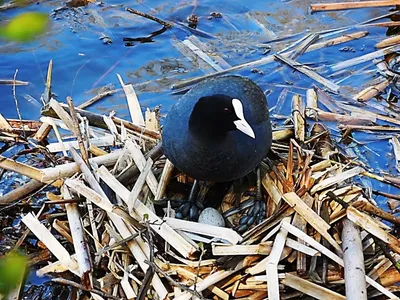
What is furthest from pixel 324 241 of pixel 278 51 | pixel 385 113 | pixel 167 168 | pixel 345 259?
pixel 278 51

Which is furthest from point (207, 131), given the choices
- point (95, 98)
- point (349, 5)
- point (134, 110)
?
point (349, 5)

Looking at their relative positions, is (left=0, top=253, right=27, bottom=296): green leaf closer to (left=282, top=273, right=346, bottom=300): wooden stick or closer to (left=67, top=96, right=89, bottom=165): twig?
(left=282, top=273, right=346, bottom=300): wooden stick

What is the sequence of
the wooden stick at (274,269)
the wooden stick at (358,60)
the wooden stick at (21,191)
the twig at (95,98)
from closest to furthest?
1. the wooden stick at (274,269)
2. the wooden stick at (21,191)
3. the twig at (95,98)
4. the wooden stick at (358,60)

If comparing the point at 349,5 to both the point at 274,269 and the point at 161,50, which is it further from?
the point at 274,269

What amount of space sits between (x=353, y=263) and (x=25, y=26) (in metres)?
2.08

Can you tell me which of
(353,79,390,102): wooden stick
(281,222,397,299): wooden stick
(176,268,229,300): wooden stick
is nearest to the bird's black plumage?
(281,222,397,299): wooden stick

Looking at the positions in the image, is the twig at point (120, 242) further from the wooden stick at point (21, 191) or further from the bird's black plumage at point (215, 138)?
the wooden stick at point (21, 191)

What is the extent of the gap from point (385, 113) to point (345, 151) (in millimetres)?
652

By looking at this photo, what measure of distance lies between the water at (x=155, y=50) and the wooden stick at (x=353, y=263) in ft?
5.17

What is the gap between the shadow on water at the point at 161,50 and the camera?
16.5 ft

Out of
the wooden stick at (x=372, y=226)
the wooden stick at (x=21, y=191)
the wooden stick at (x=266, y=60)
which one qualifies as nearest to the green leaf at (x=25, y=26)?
the wooden stick at (x=372, y=226)

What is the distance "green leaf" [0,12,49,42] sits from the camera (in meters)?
0.85

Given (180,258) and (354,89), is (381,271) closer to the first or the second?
(180,258)

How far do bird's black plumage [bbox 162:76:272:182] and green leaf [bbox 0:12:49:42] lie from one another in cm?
207
